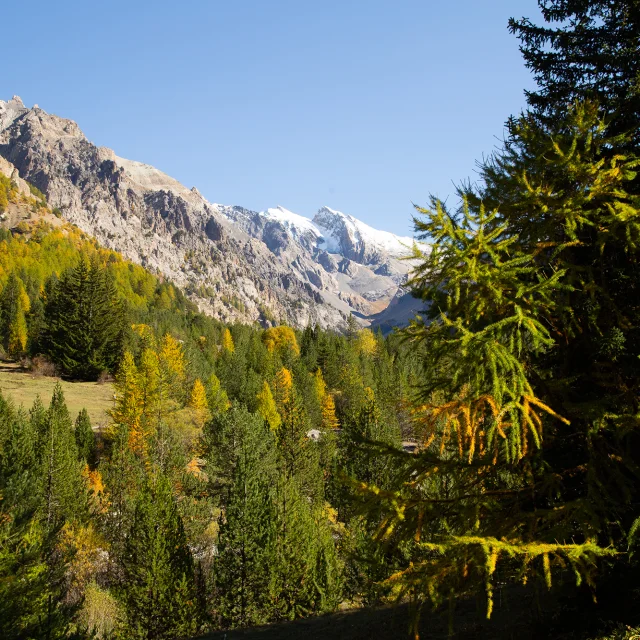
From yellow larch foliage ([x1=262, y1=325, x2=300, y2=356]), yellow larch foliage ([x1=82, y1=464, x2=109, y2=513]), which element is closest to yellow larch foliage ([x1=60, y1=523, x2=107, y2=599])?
yellow larch foliage ([x1=82, y1=464, x2=109, y2=513])

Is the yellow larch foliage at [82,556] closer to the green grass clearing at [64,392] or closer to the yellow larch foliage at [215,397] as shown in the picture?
the green grass clearing at [64,392]

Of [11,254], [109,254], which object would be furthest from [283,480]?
[109,254]

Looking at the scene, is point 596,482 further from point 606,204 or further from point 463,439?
point 606,204

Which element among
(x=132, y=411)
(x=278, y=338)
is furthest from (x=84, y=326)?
(x=278, y=338)

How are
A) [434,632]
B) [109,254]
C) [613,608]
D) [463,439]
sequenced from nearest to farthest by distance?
[613,608] → [463,439] → [434,632] → [109,254]

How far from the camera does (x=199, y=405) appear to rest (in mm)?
51688

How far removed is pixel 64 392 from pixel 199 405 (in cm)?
1538

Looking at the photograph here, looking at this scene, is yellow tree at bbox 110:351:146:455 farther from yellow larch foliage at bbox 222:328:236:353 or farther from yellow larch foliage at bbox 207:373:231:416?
yellow larch foliage at bbox 222:328:236:353

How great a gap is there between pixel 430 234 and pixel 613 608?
6.00 m

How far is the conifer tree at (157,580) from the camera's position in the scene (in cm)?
2117

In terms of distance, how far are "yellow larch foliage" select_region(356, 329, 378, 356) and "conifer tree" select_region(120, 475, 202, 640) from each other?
268 feet

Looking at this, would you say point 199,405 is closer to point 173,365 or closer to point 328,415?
point 173,365

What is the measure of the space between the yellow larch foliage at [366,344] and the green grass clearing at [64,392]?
194ft

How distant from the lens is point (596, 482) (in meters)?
6.27
